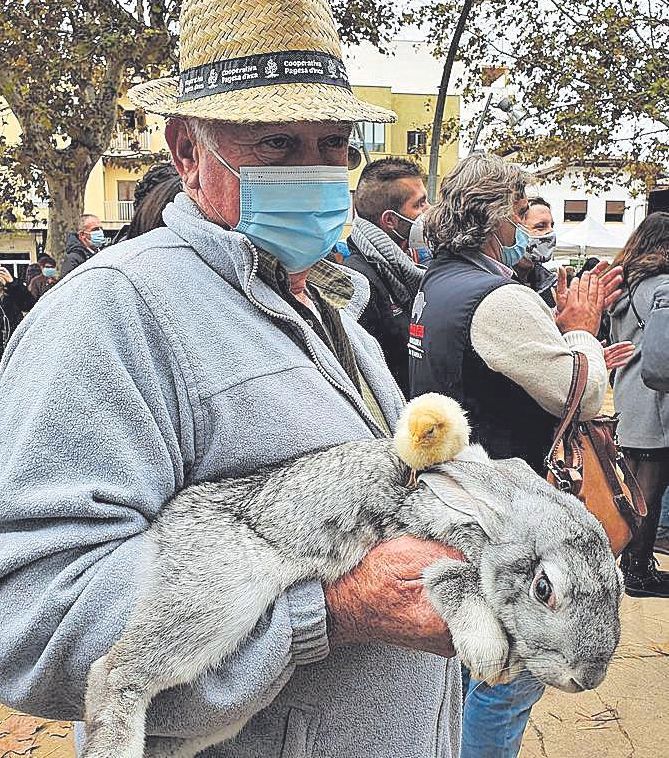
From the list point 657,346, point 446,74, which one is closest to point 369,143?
point 446,74

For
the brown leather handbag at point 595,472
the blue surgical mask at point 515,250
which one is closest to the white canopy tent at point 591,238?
the blue surgical mask at point 515,250

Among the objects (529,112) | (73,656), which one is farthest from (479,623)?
(529,112)

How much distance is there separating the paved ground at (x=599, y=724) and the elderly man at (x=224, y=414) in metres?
2.79

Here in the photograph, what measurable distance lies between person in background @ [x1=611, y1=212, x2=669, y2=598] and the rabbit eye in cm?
427

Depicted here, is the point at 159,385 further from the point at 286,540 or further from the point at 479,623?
the point at 479,623

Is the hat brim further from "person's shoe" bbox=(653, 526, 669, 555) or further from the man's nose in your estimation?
"person's shoe" bbox=(653, 526, 669, 555)

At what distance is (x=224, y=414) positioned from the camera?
6.02 ft

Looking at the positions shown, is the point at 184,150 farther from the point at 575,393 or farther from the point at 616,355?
the point at 616,355

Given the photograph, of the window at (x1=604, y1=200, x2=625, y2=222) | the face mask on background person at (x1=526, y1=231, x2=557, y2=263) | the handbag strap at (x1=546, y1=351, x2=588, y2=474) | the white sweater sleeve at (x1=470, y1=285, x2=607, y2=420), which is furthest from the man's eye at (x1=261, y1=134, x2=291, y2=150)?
the window at (x1=604, y1=200, x2=625, y2=222)

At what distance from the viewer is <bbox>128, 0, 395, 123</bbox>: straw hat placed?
2.09 metres

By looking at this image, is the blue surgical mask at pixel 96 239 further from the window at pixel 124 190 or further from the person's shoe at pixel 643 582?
the window at pixel 124 190

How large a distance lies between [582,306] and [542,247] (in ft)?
9.95

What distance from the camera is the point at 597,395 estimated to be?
12.7 ft

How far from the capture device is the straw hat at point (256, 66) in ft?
6.84
